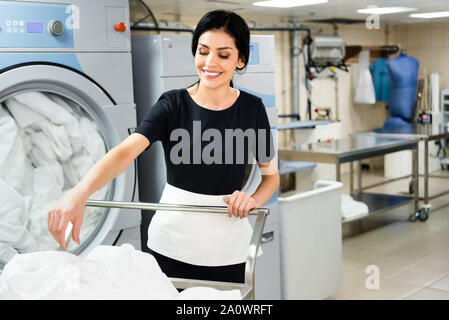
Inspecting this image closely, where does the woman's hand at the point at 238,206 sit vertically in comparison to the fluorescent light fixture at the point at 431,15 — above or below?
below

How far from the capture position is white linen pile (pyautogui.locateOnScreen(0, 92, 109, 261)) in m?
2.23

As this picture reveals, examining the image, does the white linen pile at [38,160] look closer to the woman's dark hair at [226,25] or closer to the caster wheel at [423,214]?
the woman's dark hair at [226,25]

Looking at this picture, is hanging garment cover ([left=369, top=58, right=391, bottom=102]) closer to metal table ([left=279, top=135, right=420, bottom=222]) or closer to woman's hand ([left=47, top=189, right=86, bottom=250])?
metal table ([left=279, top=135, right=420, bottom=222])

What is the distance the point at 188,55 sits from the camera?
266 cm

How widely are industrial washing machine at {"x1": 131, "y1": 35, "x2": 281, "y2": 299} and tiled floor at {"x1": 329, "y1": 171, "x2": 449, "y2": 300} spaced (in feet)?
2.18

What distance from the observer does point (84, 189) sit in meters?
1.30

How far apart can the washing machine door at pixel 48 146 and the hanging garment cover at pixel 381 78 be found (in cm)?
512

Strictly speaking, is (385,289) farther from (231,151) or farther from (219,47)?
(219,47)

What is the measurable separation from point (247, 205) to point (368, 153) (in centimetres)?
332

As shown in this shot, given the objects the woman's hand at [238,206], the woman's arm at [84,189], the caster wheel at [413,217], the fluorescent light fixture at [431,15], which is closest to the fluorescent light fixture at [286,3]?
the fluorescent light fixture at [431,15]

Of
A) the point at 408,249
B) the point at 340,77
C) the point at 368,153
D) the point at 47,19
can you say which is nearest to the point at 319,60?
the point at 340,77

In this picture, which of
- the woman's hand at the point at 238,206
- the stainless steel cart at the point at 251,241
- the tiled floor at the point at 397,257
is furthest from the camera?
the tiled floor at the point at 397,257

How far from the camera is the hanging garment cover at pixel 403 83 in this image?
6738 mm

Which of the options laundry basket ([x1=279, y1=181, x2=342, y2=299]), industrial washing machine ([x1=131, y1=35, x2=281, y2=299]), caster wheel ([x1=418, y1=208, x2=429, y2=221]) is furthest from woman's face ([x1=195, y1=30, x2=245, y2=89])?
caster wheel ([x1=418, y1=208, x2=429, y2=221])
